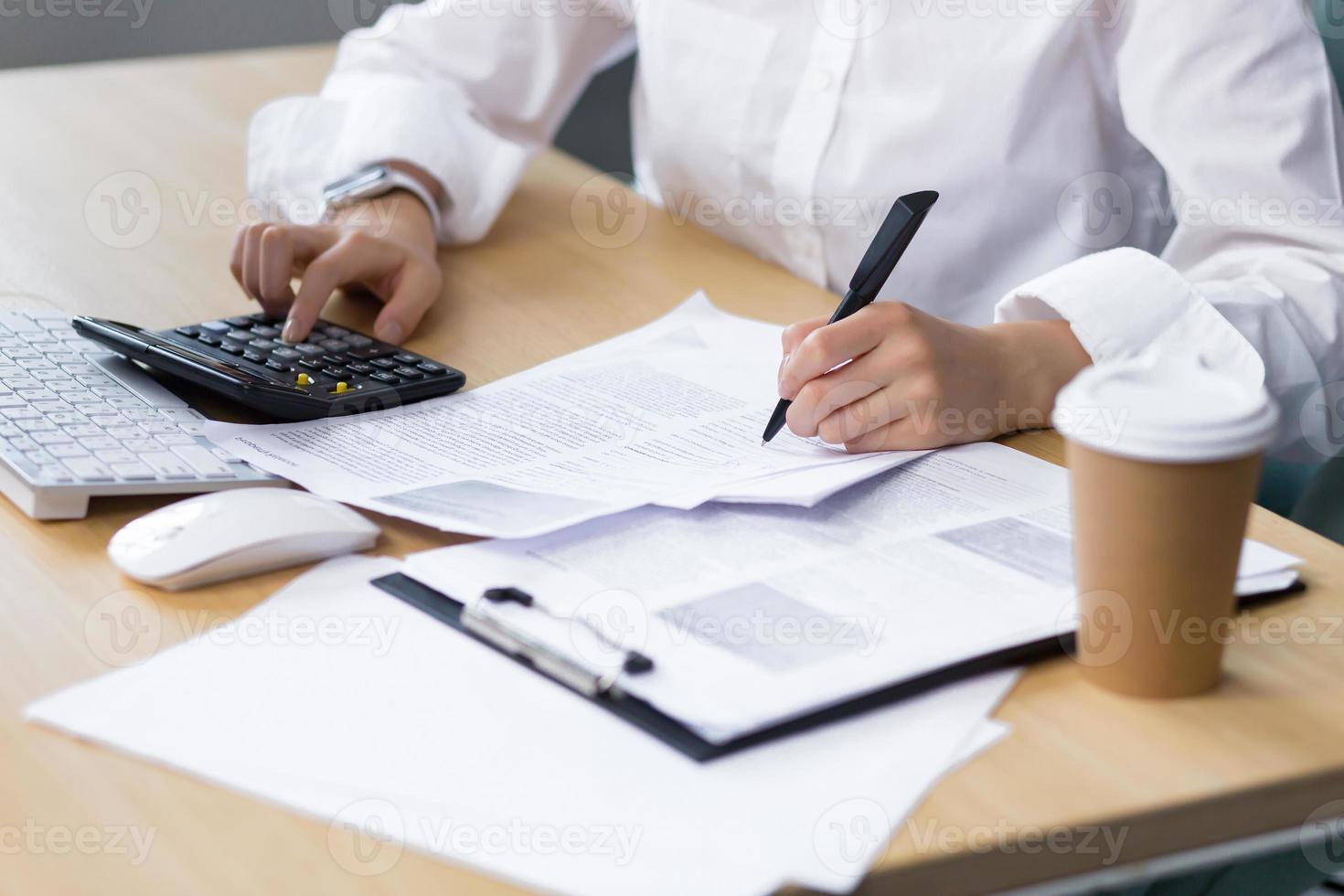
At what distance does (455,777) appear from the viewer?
1.48ft

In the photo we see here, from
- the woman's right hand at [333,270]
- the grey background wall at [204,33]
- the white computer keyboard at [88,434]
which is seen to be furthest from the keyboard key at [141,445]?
the grey background wall at [204,33]

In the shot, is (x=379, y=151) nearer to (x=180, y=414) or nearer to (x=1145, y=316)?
(x=180, y=414)

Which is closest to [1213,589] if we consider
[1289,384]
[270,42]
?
[1289,384]

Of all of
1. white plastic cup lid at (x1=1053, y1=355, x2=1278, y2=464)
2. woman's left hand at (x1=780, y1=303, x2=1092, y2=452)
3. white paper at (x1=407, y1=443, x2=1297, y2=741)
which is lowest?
white paper at (x1=407, y1=443, x2=1297, y2=741)

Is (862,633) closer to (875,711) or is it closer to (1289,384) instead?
(875,711)

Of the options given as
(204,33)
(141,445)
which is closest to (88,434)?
(141,445)

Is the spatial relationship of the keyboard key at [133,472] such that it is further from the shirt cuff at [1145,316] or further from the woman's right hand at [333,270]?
the shirt cuff at [1145,316]

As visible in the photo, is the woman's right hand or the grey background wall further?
the grey background wall

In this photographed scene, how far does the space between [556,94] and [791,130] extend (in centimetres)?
34

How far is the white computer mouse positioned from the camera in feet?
1.86

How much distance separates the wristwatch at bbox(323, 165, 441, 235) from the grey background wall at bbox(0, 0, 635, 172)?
4.52 ft

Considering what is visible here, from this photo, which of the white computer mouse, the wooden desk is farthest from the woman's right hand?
the white computer mouse

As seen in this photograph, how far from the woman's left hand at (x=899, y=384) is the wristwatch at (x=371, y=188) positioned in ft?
1.45

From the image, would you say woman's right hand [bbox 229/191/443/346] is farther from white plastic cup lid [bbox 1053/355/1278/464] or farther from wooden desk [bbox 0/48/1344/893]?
white plastic cup lid [bbox 1053/355/1278/464]
